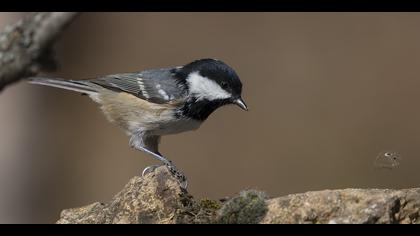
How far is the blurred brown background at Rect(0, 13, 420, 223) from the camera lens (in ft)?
21.1

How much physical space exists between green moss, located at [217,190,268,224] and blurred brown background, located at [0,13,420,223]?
3298mm

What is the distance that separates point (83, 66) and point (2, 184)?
1522mm

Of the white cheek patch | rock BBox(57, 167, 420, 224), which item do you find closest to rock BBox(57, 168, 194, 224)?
rock BBox(57, 167, 420, 224)

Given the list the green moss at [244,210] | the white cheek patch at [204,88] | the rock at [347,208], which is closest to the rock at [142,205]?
the green moss at [244,210]

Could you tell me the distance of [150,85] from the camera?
474 cm

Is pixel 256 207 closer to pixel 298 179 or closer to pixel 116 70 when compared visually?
pixel 298 179

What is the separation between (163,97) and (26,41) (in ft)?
3.30

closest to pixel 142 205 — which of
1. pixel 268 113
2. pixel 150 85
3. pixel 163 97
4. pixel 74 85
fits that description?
pixel 163 97

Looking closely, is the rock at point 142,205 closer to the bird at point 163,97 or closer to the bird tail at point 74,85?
the bird at point 163,97

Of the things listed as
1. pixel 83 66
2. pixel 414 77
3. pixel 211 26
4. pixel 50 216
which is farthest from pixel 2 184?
pixel 414 77

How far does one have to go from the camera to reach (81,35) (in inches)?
295

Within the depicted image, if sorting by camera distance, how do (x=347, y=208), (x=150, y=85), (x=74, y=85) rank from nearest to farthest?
(x=347, y=208) → (x=150, y=85) → (x=74, y=85)

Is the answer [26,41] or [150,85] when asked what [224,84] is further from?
[26,41]

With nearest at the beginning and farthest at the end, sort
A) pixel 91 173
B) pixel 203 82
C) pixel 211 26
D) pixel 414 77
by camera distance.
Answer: pixel 203 82
pixel 414 77
pixel 211 26
pixel 91 173
